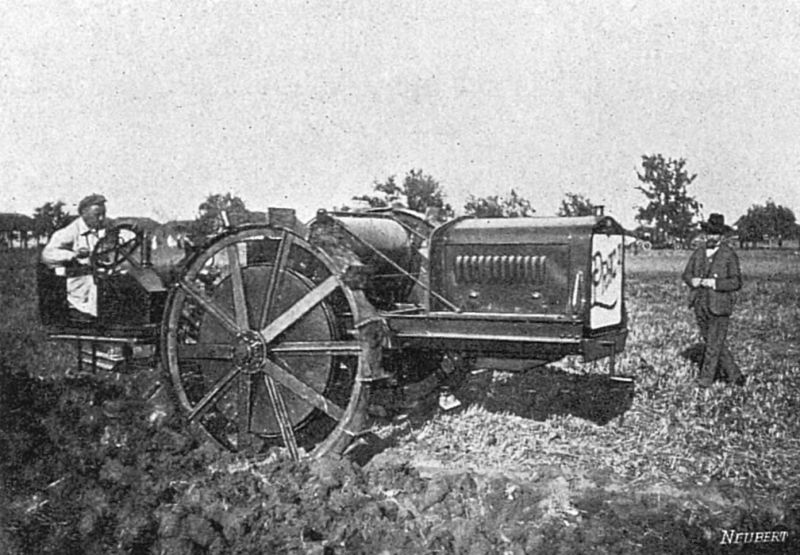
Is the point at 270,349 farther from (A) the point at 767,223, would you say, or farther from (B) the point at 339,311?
(A) the point at 767,223

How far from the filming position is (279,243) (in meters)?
5.22

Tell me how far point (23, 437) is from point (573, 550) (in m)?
3.08

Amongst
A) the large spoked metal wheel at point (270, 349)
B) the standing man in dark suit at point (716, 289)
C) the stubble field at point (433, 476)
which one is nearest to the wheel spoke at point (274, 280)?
the large spoked metal wheel at point (270, 349)

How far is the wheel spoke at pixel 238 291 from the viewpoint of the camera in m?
5.00

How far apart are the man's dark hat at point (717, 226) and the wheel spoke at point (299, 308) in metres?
3.55

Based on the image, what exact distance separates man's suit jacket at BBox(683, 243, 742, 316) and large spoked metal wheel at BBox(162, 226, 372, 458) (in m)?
3.26

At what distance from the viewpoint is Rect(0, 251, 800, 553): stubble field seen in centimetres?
385

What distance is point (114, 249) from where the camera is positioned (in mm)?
5797

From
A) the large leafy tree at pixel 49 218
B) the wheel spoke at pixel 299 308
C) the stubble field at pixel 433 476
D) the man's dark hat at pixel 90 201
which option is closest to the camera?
the stubble field at pixel 433 476

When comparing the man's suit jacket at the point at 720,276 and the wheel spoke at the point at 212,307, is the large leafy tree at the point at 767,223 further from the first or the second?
the wheel spoke at the point at 212,307

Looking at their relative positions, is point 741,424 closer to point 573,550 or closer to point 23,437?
point 573,550

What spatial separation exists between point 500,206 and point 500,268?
109 cm

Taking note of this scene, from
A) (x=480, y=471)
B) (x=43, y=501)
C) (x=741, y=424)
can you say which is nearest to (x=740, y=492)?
(x=741, y=424)

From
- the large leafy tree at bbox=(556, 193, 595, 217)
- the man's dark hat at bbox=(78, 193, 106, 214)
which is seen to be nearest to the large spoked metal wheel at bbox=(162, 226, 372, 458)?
the man's dark hat at bbox=(78, 193, 106, 214)
